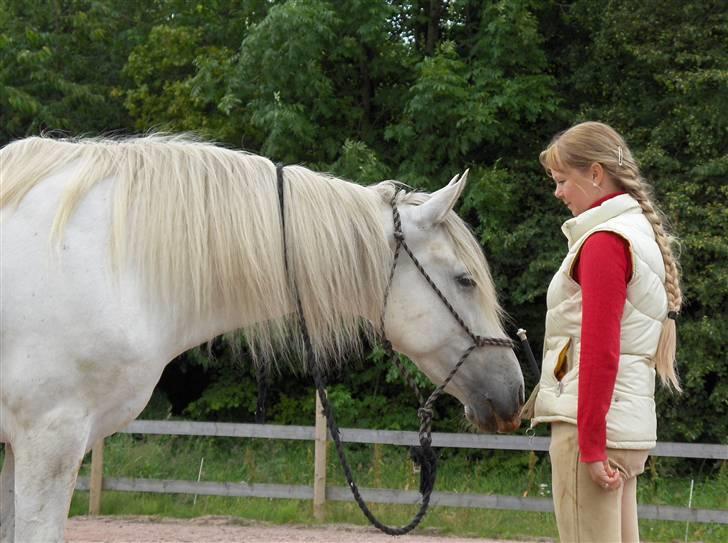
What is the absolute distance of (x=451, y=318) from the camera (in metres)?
2.88

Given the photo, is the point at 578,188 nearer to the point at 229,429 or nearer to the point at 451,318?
the point at 451,318

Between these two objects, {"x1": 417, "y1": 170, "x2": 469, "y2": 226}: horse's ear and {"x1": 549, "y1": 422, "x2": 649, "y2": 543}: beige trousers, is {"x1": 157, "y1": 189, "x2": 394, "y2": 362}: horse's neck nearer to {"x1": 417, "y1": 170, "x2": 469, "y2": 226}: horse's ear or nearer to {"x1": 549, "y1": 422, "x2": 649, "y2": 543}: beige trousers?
{"x1": 417, "y1": 170, "x2": 469, "y2": 226}: horse's ear

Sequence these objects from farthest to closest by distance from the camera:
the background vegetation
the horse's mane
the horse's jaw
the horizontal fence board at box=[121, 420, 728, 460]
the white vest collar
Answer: the background vegetation → the horizontal fence board at box=[121, 420, 728, 460] → the horse's jaw → the horse's mane → the white vest collar

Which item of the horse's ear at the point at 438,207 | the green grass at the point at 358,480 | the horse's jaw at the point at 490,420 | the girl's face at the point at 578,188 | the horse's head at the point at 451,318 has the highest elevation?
the girl's face at the point at 578,188

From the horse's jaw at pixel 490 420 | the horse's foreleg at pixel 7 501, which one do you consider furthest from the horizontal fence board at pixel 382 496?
the horse's foreleg at pixel 7 501

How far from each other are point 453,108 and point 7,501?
25.9 ft

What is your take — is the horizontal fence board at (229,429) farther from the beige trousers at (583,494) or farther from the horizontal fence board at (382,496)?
the beige trousers at (583,494)

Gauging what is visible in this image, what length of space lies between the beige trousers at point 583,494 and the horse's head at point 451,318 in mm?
547

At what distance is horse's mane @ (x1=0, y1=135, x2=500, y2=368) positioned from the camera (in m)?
2.54

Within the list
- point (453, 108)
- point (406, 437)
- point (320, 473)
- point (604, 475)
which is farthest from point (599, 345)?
point (453, 108)

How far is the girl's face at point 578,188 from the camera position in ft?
7.93

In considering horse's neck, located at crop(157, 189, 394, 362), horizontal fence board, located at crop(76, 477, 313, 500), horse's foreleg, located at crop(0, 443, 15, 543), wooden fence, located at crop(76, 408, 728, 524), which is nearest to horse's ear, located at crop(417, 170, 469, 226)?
horse's neck, located at crop(157, 189, 394, 362)

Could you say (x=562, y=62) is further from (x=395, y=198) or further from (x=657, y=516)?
(x=395, y=198)

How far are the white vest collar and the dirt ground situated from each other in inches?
185
